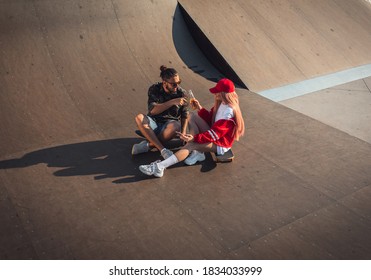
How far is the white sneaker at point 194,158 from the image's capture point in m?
5.73

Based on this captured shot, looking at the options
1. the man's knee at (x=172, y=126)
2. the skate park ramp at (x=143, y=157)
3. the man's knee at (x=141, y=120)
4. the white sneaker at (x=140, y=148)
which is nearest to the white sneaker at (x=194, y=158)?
the skate park ramp at (x=143, y=157)

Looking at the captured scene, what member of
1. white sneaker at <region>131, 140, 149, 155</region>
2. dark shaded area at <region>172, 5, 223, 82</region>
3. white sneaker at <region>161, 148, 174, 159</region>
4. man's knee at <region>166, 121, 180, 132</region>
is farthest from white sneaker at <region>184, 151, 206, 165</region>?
dark shaded area at <region>172, 5, 223, 82</region>

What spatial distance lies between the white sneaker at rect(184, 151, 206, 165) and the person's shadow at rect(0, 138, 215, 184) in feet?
0.36

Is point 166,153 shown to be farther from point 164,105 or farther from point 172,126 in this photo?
point 164,105

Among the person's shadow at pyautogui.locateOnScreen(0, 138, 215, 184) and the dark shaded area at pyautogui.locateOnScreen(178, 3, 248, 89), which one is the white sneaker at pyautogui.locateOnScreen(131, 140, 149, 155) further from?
the dark shaded area at pyautogui.locateOnScreen(178, 3, 248, 89)

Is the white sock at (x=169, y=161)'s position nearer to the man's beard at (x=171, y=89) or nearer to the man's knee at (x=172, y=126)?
the man's knee at (x=172, y=126)

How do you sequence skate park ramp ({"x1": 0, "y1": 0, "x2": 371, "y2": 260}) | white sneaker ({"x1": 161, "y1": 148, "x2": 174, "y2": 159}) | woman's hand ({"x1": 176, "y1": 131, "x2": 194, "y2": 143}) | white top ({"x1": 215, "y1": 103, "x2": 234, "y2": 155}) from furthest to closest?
white sneaker ({"x1": 161, "y1": 148, "x2": 174, "y2": 159}) < white top ({"x1": 215, "y1": 103, "x2": 234, "y2": 155}) < woman's hand ({"x1": 176, "y1": 131, "x2": 194, "y2": 143}) < skate park ramp ({"x1": 0, "y1": 0, "x2": 371, "y2": 260})

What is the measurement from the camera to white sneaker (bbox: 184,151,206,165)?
18.8 feet

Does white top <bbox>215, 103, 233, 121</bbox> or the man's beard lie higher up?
the man's beard

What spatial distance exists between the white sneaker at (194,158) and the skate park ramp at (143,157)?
9 cm

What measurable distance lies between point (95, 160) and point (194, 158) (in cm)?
135

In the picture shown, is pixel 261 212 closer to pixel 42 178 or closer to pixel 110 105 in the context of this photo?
pixel 42 178

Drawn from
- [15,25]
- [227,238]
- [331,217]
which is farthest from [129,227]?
[15,25]

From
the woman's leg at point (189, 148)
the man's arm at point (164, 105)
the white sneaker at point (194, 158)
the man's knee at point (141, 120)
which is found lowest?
the white sneaker at point (194, 158)
